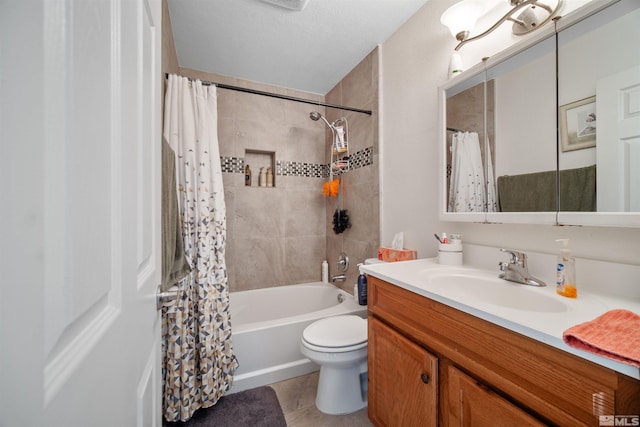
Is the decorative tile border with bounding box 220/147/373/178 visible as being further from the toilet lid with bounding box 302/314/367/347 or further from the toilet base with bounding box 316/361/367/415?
the toilet base with bounding box 316/361/367/415

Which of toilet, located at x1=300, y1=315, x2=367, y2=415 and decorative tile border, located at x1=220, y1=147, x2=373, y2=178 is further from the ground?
decorative tile border, located at x1=220, y1=147, x2=373, y2=178

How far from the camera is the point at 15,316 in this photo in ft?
0.61

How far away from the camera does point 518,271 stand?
99cm

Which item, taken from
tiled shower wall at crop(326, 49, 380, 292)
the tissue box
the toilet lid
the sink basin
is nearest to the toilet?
the toilet lid

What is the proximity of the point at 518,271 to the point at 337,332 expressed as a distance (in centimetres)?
98

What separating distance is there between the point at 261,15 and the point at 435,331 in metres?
1.98

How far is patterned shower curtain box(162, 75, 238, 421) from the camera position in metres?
1.38

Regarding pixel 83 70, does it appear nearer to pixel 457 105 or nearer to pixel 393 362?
pixel 393 362

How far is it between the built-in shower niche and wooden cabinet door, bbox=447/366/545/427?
7.01 feet

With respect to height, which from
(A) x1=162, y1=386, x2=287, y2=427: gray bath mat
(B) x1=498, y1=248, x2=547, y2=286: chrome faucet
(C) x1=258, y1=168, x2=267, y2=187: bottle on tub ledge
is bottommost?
(A) x1=162, y1=386, x2=287, y2=427: gray bath mat

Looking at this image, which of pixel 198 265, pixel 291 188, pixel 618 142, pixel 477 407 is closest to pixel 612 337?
pixel 477 407

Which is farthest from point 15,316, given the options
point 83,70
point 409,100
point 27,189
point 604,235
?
point 409,100

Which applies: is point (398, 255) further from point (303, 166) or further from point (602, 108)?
point (303, 166)

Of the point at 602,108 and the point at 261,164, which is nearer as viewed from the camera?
the point at 602,108
